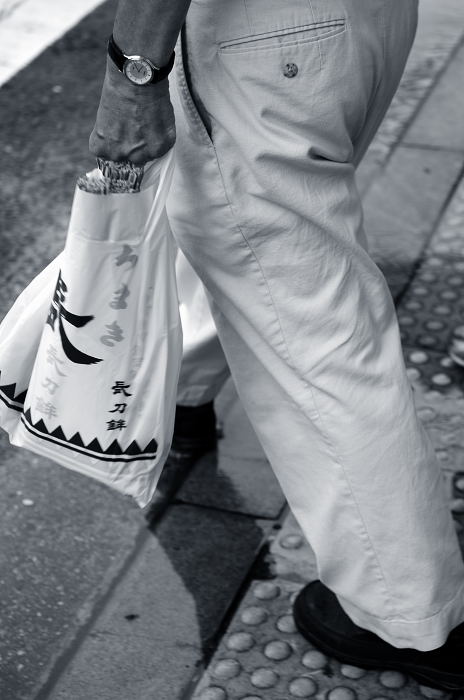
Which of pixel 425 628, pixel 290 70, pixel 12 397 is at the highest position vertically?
pixel 290 70

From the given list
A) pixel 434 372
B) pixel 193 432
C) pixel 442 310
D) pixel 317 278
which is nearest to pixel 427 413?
pixel 434 372

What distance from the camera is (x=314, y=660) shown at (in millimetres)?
2268

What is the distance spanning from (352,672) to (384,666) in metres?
0.06

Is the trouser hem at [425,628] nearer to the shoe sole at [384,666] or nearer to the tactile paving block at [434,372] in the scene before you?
the shoe sole at [384,666]

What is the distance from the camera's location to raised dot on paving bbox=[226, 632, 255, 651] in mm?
2297

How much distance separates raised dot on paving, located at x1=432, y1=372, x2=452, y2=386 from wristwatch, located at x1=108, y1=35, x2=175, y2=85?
144 centimetres

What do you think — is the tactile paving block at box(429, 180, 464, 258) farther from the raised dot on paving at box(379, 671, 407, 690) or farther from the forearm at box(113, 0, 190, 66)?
the forearm at box(113, 0, 190, 66)

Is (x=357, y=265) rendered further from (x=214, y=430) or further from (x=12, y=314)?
(x=214, y=430)

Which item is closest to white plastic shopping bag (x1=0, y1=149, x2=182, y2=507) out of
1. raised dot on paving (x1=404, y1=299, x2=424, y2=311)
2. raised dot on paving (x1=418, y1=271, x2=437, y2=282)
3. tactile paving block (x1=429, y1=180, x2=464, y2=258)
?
raised dot on paving (x1=404, y1=299, x2=424, y2=311)

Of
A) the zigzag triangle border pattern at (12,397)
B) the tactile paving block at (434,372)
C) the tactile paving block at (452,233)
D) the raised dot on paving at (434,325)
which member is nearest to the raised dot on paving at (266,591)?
the zigzag triangle border pattern at (12,397)

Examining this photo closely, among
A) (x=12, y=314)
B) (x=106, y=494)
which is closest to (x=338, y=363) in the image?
(x=12, y=314)

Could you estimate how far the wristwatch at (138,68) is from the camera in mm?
1740

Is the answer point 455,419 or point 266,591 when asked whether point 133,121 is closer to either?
point 266,591

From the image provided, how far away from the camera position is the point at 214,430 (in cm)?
281
